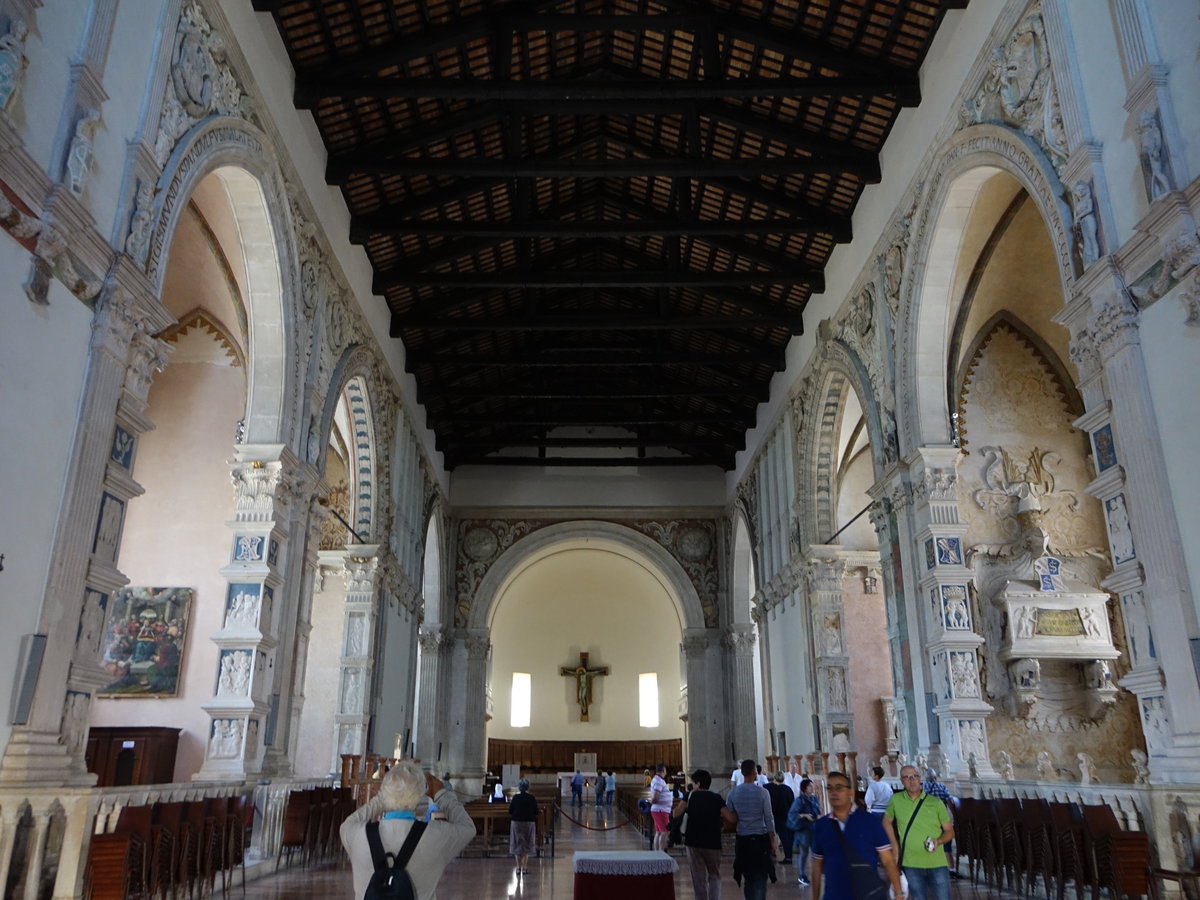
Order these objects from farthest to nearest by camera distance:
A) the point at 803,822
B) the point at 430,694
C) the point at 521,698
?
the point at 521,698 → the point at 430,694 → the point at 803,822

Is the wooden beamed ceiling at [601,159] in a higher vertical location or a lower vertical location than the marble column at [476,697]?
higher

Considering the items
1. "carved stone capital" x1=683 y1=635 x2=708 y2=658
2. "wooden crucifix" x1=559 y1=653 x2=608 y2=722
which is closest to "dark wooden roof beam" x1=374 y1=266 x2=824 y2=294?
"carved stone capital" x1=683 y1=635 x2=708 y2=658

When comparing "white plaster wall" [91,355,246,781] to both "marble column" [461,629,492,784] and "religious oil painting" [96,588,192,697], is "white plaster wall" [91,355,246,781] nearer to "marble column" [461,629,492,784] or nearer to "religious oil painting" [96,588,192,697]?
"religious oil painting" [96,588,192,697]

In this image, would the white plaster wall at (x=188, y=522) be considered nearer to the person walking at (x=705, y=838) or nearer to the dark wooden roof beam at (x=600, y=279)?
the dark wooden roof beam at (x=600, y=279)

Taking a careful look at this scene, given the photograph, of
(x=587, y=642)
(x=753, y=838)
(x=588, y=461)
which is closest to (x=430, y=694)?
(x=588, y=461)

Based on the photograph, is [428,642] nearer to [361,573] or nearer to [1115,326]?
[361,573]

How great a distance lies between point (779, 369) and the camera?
1888 cm

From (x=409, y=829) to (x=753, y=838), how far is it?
12.4 ft

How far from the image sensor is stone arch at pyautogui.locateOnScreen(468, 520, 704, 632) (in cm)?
2411

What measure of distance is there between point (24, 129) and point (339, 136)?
23.4ft

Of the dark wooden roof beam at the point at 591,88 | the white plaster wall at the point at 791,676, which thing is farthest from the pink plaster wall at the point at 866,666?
the dark wooden roof beam at the point at 591,88

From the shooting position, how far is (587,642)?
31.5m

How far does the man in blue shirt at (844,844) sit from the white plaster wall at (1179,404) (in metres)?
3.35

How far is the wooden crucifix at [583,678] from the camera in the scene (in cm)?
3048
